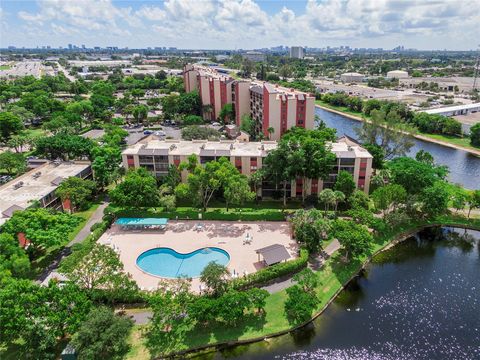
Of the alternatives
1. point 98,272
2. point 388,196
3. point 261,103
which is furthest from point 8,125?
point 388,196

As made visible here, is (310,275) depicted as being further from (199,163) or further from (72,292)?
(199,163)

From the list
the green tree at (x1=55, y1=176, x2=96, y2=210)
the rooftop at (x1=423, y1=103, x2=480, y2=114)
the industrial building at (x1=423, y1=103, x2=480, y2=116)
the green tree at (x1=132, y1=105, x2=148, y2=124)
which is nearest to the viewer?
the green tree at (x1=55, y1=176, x2=96, y2=210)

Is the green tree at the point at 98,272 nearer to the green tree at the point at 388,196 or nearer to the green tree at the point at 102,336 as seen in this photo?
the green tree at the point at 102,336

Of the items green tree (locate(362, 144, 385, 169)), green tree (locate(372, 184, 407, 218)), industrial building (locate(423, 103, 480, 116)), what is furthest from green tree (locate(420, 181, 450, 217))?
industrial building (locate(423, 103, 480, 116))

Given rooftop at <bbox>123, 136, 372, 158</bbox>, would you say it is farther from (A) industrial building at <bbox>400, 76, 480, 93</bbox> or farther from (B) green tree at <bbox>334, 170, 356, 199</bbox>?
(A) industrial building at <bbox>400, 76, 480, 93</bbox>

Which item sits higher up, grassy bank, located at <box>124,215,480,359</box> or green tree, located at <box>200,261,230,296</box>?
green tree, located at <box>200,261,230,296</box>

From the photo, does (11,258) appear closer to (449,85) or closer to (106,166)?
(106,166)

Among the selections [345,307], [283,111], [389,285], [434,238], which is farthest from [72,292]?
[283,111]

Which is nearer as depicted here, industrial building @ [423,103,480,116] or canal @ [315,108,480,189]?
canal @ [315,108,480,189]
